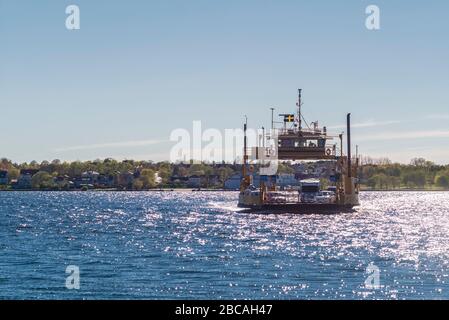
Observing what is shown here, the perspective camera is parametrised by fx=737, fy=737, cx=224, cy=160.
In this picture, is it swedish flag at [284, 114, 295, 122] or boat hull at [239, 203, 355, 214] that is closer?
boat hull at [239, 203, 355, 214]

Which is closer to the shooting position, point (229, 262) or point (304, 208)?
point (229, 262)

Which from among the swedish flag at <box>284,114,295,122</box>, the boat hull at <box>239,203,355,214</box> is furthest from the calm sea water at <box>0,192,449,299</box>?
the swedish flag at <box>284,114,295,122</box>

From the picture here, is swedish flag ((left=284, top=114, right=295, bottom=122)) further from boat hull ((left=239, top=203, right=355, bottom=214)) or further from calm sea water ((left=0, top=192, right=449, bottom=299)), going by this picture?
calm sea water ((left=0, top=192, right=449, bottom=299))

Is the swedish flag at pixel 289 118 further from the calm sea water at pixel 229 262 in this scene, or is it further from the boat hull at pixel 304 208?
the calm sea water at pixel 229 262

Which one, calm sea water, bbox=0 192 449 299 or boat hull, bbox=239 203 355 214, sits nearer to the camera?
calm sea water, bbox=0 192 449 299

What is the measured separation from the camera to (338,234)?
75812 millimetres

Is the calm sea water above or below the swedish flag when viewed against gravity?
below

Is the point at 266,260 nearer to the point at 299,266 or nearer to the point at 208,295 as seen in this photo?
the point at 299,266

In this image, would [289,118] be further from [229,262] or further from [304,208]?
[229,262]

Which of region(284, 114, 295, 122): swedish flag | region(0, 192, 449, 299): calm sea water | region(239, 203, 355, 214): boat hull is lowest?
region(0, 192, 449, 299): calm sea water

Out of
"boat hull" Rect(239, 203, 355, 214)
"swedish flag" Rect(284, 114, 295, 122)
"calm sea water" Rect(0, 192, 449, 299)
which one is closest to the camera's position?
"calm sea water" Rect(0, 192, 449, 299)

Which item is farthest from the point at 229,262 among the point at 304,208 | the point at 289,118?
the point at 289,118

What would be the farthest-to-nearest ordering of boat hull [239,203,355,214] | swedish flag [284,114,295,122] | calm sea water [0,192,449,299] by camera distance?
swedish flag [284,114,295,122]
boat hull [239,203,355,214]
calm sea water [0,192,449,299]

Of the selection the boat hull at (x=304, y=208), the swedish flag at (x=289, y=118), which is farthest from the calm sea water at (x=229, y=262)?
the swedish flag at (x=289, y=118)
